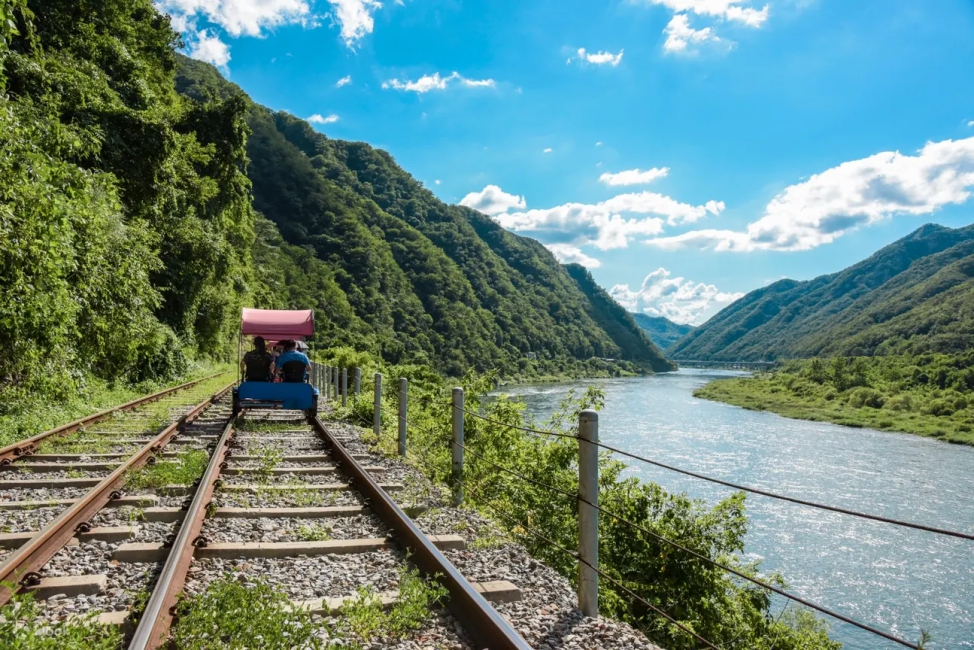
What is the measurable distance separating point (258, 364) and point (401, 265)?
4222 inches

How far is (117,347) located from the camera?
15891 mm

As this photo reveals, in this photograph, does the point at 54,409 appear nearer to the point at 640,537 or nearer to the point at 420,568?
the point at 420,568

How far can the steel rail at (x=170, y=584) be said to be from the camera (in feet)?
8.91

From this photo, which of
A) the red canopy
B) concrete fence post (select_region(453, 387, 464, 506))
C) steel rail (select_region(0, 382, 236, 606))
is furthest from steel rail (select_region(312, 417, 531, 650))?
the red canopy

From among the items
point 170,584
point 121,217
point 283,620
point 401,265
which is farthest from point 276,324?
point 401,265

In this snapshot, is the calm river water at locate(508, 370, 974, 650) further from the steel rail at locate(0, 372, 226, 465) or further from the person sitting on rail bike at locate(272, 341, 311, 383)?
the steel rail at locate(0, 372, 226, 465)

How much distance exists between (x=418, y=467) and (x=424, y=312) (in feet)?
317

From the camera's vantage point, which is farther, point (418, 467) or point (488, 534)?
point (418, 467)

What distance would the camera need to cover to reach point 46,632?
2824 millimetres

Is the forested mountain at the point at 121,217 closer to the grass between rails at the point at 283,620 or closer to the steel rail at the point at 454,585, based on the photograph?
the steel rail at the point at 454,585

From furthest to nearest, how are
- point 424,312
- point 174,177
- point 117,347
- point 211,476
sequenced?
point 424,312 < point 174,177 < point 117,347 < point 211,476

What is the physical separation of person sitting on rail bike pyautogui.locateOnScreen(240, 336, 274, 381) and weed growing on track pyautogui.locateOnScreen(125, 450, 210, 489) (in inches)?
190

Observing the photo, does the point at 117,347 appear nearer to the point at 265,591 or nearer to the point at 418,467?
the point at 418,467

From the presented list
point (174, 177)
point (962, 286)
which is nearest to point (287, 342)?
point (174, 177)
